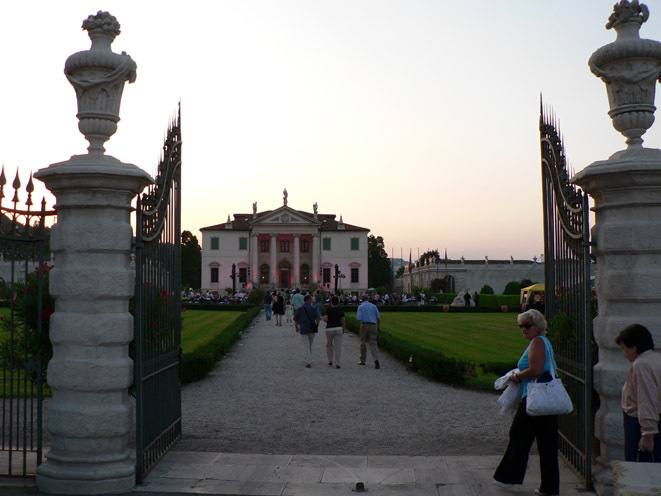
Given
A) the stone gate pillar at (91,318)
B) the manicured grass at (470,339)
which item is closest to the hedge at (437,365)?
the manicured grass at (470,339)

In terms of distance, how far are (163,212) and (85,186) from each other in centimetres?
92

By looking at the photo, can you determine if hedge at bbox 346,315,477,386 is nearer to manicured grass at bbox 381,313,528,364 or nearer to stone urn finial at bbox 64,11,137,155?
manicured grass at bbox 381,313,528,364

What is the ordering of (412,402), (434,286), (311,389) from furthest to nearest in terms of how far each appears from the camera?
1. (434,286)
2. (311,389)
3. (412,402)

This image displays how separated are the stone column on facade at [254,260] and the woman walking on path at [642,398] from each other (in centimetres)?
6398

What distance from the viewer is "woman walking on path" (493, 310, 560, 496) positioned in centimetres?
443

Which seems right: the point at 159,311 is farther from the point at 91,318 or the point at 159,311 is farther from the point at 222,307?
the point at 222,307

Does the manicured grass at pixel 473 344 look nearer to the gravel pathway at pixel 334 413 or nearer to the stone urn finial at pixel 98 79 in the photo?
the gravel pathway at pixel 334 413

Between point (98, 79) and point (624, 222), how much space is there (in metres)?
3.99

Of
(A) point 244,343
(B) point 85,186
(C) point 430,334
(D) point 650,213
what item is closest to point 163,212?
(B) point 85,186

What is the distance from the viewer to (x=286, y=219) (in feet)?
219

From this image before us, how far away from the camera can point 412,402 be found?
8.71 meters

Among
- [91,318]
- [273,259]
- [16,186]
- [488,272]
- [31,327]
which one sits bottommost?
[31,327]

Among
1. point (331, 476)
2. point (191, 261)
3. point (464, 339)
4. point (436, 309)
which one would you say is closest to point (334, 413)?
point (331, 476)

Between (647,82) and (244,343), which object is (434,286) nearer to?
(244,343)
